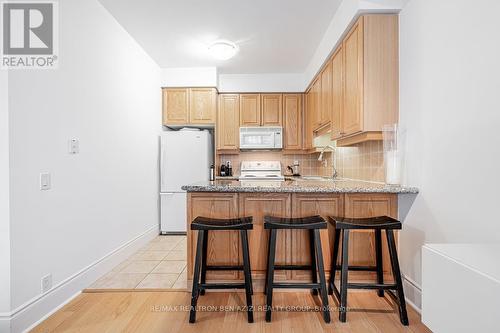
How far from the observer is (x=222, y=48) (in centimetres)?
317

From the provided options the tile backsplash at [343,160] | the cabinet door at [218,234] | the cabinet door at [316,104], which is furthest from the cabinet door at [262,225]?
the cabinet door at [316,104]

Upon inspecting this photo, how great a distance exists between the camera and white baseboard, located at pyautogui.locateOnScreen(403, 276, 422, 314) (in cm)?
183

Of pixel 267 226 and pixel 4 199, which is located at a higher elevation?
pixel 4 199

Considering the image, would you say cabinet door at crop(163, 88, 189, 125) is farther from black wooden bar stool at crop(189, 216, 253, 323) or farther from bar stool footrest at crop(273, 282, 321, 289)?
bar stool footrest at crop(273, 282, 321, 289)

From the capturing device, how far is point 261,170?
14.9ft

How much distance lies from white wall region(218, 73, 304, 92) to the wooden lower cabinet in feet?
9.12

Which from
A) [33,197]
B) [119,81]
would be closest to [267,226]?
[33,197]

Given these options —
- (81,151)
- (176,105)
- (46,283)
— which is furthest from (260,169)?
(46,283)

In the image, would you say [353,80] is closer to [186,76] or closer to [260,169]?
[260,169]

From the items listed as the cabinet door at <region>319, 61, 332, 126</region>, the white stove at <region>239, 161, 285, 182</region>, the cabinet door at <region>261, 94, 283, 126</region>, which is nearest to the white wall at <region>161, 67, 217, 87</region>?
the cabinet door at <region>261, 94, 283, 126</region>

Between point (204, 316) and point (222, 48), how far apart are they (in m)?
2.84

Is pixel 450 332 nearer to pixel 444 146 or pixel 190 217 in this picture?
pixel 444 146

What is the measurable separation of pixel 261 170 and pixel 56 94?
3.15 metres

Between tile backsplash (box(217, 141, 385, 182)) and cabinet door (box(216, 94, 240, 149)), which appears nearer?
tile backsplash (box(217, 141, 385, 182))
